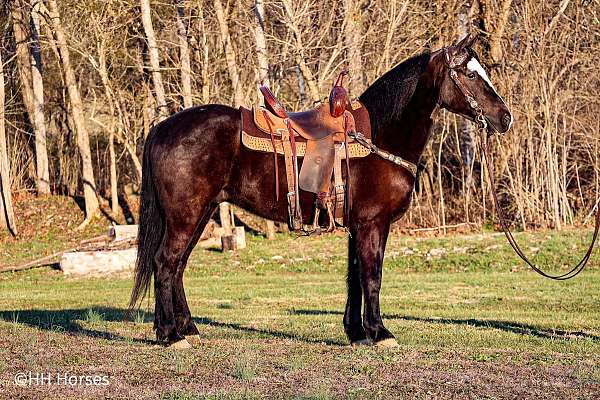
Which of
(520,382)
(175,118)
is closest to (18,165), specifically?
(175,118)

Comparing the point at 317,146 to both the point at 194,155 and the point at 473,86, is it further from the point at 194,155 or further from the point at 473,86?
the point at 473,86

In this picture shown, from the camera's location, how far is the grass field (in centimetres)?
688

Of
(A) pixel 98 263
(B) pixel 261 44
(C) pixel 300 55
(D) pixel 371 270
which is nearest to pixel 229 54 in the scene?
(B) pixel 261 44

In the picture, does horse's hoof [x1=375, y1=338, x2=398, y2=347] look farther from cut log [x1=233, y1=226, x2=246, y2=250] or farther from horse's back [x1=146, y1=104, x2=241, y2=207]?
cut log [x1=233, y1=226, x2=246, y2=250]

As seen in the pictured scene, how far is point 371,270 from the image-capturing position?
8.87 meters

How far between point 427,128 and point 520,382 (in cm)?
283

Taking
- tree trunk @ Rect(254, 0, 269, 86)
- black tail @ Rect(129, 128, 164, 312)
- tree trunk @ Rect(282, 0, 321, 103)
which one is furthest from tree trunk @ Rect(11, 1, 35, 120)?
black tail @ Rect(129, 128, 164, 312)

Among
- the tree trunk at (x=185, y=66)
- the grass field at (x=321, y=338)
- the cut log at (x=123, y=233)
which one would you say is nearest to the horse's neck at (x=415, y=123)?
the grass field at (x=321, y=338)

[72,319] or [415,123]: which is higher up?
[415,123]

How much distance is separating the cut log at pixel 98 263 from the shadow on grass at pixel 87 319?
24.7 feet

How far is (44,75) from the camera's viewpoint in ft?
108

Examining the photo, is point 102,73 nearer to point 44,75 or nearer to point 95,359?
point 44,75

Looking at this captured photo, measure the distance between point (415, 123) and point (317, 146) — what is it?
3.00ft

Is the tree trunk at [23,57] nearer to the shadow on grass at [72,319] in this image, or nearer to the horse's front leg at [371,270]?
the shadow on grass at [72,319]
